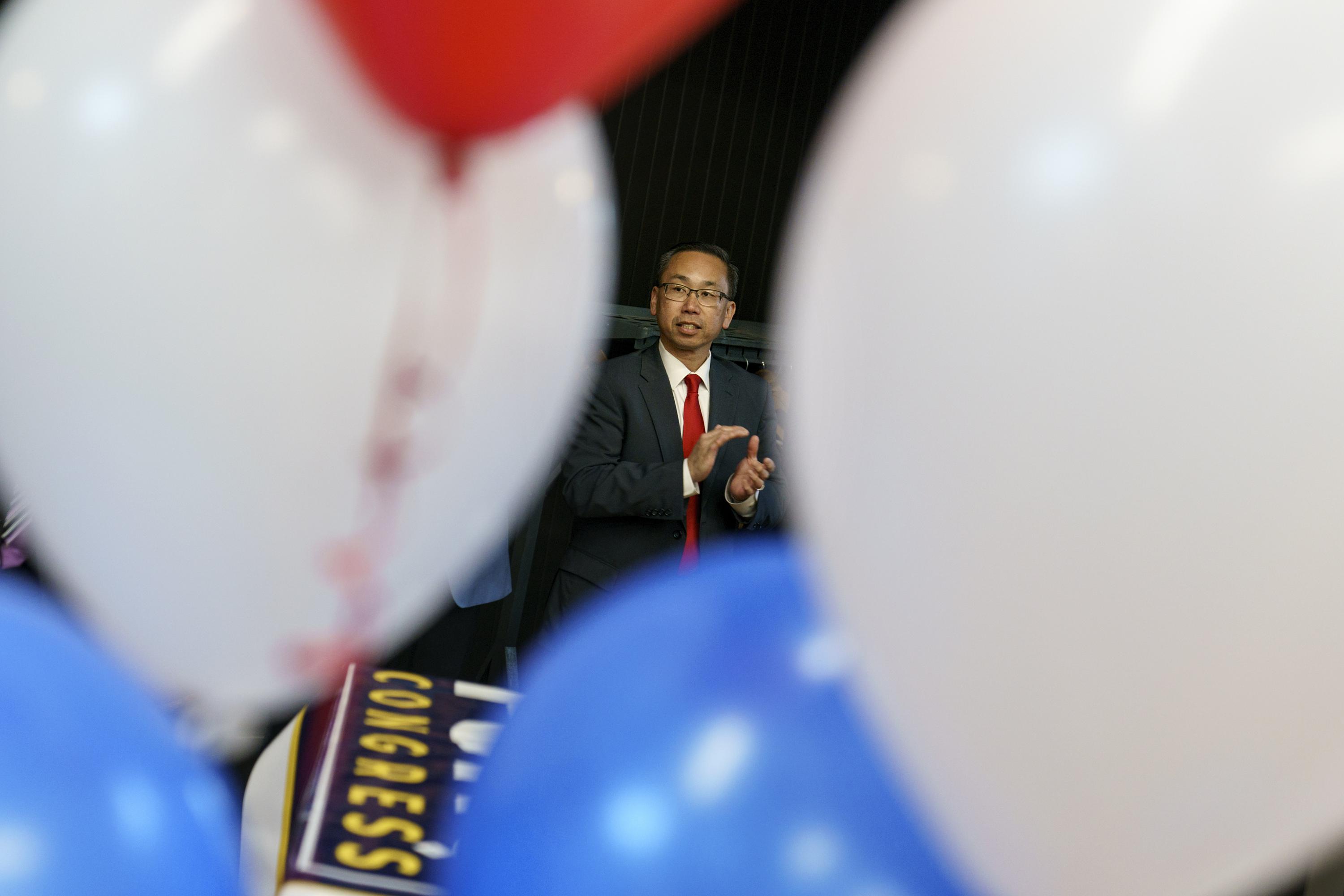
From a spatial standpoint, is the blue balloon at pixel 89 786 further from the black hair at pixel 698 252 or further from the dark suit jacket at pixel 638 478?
the black hair at pixel 698 252

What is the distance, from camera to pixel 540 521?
3.36 metres

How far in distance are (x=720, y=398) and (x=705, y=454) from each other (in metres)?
0.30

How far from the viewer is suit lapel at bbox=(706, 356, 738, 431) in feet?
6.59

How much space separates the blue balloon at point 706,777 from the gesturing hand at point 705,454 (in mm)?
1048

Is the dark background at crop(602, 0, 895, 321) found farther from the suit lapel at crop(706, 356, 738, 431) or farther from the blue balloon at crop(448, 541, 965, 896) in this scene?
the blue balloon at crop(448, 541, 965, 896)

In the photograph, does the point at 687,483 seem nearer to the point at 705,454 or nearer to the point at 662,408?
the point at 705,454

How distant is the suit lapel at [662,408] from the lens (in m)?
1.95

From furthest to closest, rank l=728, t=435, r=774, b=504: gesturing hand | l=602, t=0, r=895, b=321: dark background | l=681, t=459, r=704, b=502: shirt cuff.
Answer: l=602, t=0, r=895, b=321: dark background < l=681, t=459, r=704, b=502: shirt cuff < l=728, t=435, r=774, b=504: gesturing hand

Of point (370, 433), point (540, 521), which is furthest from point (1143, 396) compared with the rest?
point (540, 521)

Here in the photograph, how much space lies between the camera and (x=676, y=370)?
6.57 feet

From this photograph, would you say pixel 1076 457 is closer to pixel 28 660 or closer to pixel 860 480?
pixel 860 480

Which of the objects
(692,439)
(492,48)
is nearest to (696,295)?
(692,439)

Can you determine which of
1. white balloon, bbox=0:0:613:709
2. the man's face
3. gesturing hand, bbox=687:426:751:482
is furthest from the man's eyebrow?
white balloon, bbox=0:0:613:709

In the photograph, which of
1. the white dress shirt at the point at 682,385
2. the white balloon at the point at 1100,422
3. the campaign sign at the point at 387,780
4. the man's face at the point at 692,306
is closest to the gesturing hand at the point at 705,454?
the white dress shirt at the point at 682,385
